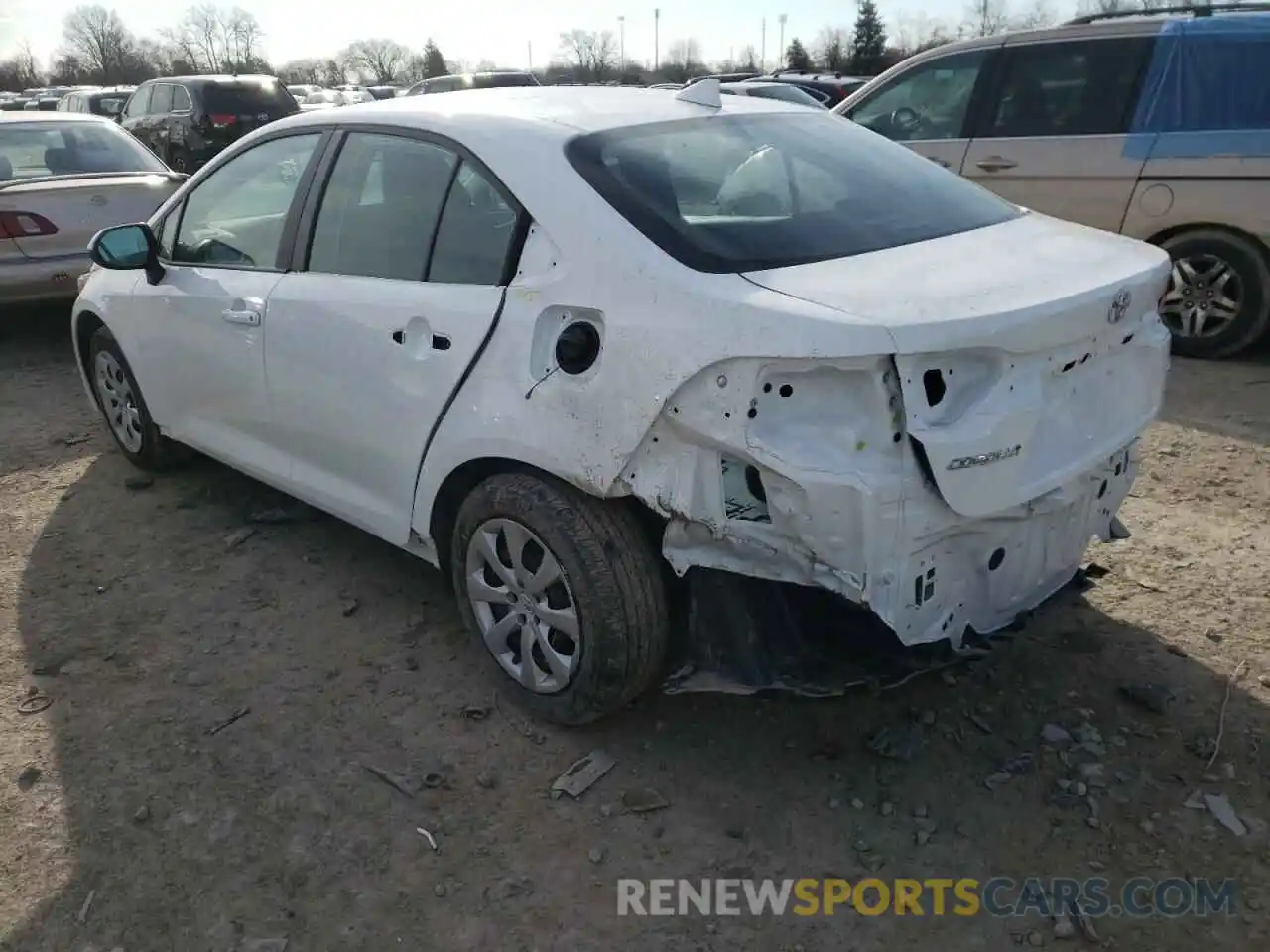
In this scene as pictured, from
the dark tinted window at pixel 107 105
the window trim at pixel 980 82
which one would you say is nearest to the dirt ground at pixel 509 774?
the window trim at pixel 980 82

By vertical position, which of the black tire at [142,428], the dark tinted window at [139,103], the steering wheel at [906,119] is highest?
the dark tinted window at [139,103]

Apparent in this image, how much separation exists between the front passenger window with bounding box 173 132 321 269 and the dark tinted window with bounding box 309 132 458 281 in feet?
0.82

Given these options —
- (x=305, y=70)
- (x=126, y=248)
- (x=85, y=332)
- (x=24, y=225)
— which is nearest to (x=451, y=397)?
(x=126, y=248)

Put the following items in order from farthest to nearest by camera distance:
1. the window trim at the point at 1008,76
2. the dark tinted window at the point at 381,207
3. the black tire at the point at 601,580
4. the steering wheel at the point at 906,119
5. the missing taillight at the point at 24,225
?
1. the steering wheel at the point at 906,119
2. the missing taillight at the point at 24,225
3. the window trim at the point at 1008,76
4. the dark tinted window at the point at 381,207
5. the black tire at the point at 601,580

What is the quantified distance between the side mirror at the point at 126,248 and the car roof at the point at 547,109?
3.00ft

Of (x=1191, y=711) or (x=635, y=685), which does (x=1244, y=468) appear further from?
(x=635, y=685)

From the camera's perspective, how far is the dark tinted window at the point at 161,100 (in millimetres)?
15758

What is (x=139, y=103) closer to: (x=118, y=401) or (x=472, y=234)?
(x=118, y=401)

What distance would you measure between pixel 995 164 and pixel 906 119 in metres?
0.81

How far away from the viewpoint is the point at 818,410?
225 centimetres

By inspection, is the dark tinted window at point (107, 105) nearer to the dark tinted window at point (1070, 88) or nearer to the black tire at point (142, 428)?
the black tire at point (142, 428)

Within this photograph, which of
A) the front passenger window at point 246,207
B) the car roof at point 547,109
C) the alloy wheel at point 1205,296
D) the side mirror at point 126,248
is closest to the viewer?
the car roof at point 547,109

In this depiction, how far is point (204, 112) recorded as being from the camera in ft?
49.2

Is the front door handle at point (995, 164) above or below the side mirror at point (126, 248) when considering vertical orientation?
above
